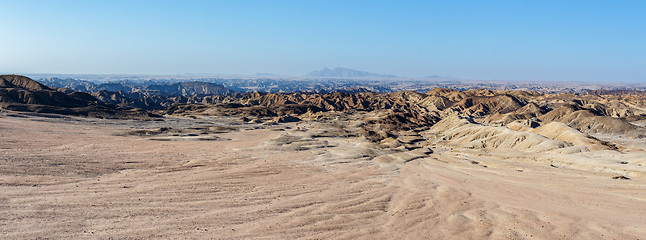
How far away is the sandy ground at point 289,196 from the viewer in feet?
69.5

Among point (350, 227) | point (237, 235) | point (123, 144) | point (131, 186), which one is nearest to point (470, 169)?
point (350, 227)

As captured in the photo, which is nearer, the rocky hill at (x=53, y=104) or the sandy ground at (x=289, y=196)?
the sandy ground at (x=289, y=196)

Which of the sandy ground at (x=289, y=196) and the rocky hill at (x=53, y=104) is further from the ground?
the rocky hill at (x=53, y=104)

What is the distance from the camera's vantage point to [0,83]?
335 ft

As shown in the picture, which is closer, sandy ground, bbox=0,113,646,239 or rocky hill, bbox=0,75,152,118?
sandy ground, bbox=0,113,646,239

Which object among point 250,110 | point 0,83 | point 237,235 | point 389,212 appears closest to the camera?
point 237,235

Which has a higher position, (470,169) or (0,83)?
(0,83)

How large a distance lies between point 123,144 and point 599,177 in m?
50.7

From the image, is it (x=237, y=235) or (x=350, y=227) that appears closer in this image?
(x=237, y=235)

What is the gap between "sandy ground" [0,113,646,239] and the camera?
2119cm

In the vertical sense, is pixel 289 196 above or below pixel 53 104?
below

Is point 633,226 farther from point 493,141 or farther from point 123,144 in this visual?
point 123,144

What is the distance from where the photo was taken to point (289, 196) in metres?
27.8

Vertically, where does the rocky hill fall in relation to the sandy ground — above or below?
above
